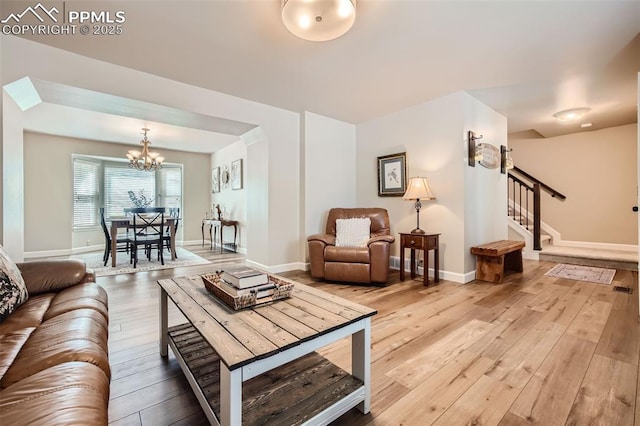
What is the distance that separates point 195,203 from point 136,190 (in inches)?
52.4

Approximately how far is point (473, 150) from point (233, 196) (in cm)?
480

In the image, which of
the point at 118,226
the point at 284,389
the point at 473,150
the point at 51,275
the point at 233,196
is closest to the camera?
the point at 284,389

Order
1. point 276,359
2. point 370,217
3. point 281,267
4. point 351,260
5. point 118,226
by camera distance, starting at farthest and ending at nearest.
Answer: point 118,226
point 281,267
point 370,217
point 351,260
point 276,359

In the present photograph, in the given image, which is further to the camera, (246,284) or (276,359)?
(246,284)

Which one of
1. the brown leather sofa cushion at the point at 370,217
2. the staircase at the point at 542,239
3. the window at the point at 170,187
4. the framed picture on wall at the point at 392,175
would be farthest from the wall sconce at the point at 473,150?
the window at the point at 170,187

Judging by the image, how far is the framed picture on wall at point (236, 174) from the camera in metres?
5.85

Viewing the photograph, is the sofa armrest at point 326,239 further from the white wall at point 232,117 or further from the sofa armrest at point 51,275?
the sofa armrest at point 51,275

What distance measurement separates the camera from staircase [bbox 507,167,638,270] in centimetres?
416

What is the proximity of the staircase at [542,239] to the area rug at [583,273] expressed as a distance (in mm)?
212

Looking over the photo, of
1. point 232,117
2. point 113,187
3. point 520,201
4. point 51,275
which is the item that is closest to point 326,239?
point 232,117

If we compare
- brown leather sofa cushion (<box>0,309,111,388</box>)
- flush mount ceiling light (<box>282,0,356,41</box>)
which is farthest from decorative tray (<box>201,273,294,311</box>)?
flush mount ceiling light (<box>282,0,356,41</box>)

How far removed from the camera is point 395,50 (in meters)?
2.55

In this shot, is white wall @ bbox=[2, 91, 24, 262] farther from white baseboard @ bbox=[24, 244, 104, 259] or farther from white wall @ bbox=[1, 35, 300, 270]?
white baseboard @ bbox=[24, 244, 104, 259]

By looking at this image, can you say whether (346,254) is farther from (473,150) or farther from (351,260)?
(473,150)
